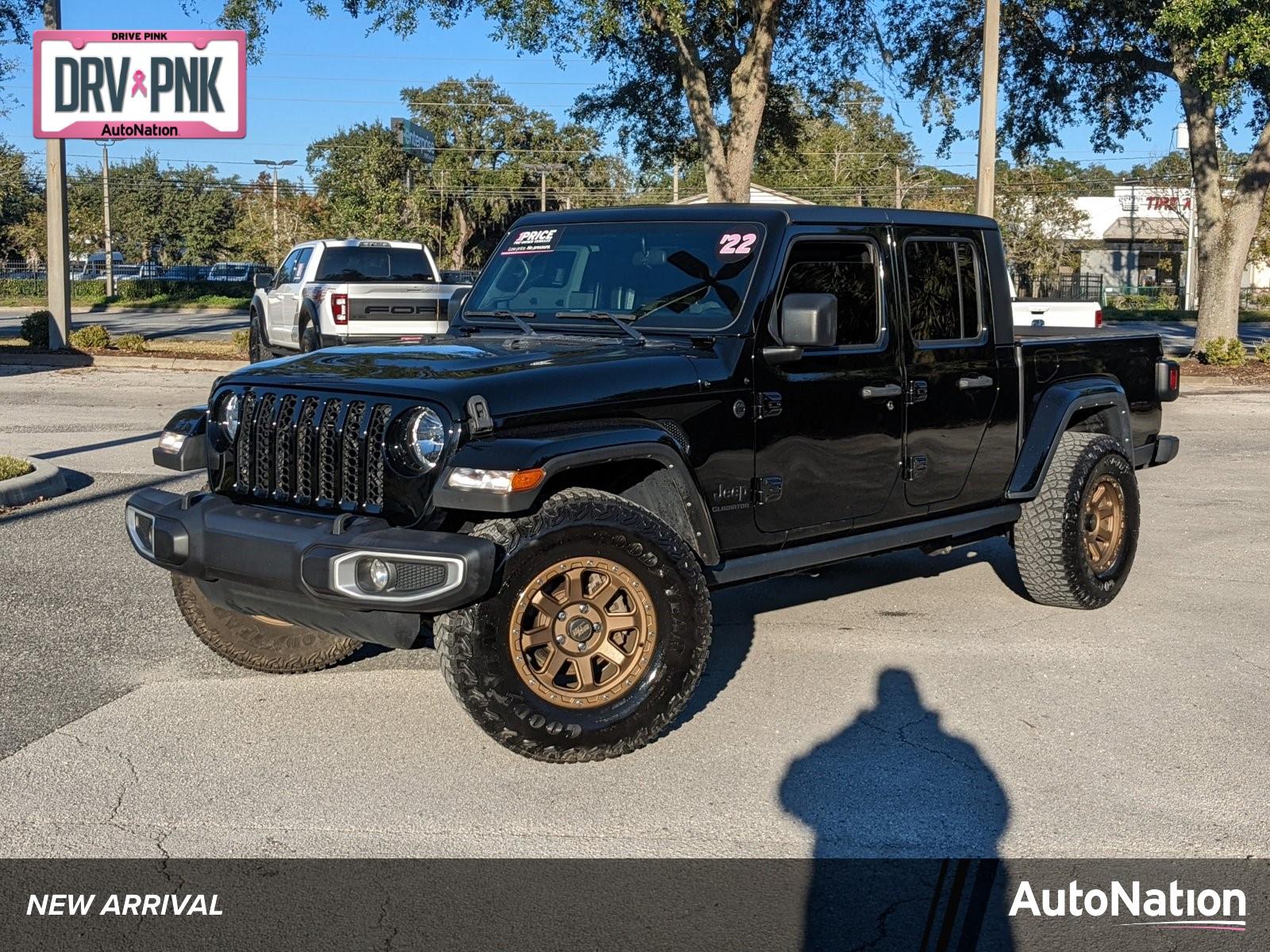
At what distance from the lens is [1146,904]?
393 centimetres

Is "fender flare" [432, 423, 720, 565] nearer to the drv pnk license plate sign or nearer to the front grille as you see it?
the front grille

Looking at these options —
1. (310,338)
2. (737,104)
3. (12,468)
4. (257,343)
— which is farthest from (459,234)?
(12,468)

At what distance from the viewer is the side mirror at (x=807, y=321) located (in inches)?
215

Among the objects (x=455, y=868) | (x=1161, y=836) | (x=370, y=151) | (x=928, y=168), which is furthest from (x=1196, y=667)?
(x=928, y=168)

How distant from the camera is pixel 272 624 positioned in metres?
5.88

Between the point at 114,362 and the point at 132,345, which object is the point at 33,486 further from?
the point at 132,345

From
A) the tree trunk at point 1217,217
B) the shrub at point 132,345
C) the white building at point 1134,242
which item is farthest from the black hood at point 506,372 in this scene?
the white building at point 1134,242

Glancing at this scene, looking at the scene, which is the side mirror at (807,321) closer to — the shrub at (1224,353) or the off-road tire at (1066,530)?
the off-road tire at (1066,530)

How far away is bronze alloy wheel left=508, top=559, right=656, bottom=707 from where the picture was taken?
4805 mm

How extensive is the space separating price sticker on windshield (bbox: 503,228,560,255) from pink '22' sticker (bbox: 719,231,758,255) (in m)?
0.89

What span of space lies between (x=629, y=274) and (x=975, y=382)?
1743mm

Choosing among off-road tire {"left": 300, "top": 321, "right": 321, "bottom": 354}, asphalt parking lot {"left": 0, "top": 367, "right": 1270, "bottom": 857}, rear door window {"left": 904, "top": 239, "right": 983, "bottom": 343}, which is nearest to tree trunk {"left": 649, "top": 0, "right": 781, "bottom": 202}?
off-road tire {"left": 300, "top": 321, "right": 321, "bottom": 354}

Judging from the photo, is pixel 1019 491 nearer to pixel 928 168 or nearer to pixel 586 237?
pixel 586 237

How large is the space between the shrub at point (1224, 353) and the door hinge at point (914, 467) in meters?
17.9
